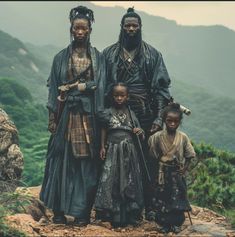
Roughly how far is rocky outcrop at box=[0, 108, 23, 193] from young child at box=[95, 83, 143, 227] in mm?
1862

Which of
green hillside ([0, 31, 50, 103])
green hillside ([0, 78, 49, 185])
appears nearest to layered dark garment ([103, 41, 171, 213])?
green hillside ([0, 78, 49, 185])

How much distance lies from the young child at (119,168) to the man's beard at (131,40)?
0.66m

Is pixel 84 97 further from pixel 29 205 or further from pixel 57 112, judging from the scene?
pixel 29 205

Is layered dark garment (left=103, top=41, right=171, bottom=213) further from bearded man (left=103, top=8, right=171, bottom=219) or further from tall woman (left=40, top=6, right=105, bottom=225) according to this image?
tall woman (left=40, top=6, right=105, bottom=225)

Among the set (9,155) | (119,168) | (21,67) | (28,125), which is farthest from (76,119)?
(21,67)

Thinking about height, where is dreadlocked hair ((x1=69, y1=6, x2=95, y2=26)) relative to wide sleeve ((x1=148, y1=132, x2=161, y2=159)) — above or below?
above

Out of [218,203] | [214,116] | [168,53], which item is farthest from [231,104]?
[168,53]

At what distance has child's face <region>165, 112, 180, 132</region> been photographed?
21.5 ft

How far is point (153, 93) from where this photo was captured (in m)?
7.22

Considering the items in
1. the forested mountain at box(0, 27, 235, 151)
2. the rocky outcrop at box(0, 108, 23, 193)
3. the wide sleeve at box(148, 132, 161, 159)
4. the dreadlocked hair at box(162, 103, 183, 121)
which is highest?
the dreadlocked hair at box(162, 103, 183, 121)

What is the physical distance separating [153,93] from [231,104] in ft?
237

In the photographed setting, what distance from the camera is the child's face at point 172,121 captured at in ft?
21.5

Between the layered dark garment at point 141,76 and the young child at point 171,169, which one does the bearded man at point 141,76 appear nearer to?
the layered dark garment at point 141,76

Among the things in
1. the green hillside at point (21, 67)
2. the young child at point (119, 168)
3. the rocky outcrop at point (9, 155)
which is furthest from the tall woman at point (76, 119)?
the green hillside at point (21, 67)
